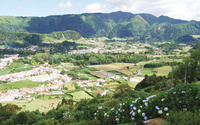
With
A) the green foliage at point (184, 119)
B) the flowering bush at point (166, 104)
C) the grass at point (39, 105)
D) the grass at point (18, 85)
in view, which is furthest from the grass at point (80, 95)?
the green foliage at point (184, 119)

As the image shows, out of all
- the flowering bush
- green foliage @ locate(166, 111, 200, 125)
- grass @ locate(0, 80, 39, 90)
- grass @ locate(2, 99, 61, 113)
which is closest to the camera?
green foliage @ locate(166, 111, 200, 125)

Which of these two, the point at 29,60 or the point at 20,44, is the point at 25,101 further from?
the point at 20,44

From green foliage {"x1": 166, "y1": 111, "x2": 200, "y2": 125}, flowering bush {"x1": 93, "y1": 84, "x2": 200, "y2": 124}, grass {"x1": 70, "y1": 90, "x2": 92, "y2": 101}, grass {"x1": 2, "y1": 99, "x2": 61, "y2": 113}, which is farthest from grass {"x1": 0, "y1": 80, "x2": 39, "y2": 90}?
green foliage {"x1": 166, "y1": 111, "x2": 200, "y2": 125}

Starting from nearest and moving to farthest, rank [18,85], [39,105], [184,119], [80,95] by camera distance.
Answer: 1. [184,119]
2. [39,105]
3. [80,95]
4. [18,85]

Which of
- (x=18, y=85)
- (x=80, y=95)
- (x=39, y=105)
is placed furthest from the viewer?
(x=18, y=85)

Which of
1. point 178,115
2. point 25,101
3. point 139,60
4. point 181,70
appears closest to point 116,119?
point 178,115

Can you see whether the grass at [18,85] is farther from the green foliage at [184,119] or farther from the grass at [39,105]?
the green foliage at [184,119]

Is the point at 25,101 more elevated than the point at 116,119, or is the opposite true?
the point at 116,119

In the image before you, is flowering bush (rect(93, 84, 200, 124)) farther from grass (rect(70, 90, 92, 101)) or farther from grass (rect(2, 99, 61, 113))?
grass (rect(70, 90, 92, 101))

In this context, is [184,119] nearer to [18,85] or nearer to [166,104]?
[166,104]

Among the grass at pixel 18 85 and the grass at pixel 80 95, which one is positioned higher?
the grass at pixel 80 95

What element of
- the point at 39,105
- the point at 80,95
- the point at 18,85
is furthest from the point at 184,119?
the point at 18,85
